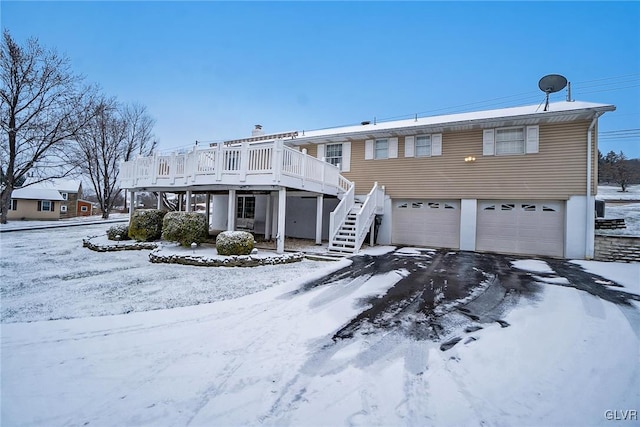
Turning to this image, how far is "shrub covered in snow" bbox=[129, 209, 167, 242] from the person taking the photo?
10625mm

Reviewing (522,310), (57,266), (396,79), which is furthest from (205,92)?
(522,310)

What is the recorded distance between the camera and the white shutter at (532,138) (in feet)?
33.3

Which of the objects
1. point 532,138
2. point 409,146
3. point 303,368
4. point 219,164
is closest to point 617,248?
point 532,138

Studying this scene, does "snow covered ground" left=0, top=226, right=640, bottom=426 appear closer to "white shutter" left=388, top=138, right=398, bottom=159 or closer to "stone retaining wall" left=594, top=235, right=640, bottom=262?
"stone retaining wall" left=594, top=235, right=640, bottom=262

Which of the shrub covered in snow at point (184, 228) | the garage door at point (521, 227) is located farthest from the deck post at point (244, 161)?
the garage door at point (521, 227)

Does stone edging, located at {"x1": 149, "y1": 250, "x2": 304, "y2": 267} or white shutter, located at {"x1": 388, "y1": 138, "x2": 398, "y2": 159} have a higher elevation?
white shutter, located at {"x1": 388, "y1": 138, "x2": 398, "y2": 159}

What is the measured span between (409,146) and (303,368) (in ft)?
36.5

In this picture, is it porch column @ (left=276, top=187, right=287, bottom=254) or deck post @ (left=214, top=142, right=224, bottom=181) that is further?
deck post @ (left=214, top=142, right=224, bottom=181)

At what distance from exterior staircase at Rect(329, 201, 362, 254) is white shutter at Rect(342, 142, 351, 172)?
3368 mm

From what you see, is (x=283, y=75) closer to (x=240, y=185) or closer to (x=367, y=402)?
(x=240, y=185)

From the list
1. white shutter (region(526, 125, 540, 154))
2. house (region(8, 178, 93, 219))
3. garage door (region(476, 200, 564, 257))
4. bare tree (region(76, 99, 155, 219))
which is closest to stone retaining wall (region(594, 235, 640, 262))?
garage door (region(476, 200, 564, 257))

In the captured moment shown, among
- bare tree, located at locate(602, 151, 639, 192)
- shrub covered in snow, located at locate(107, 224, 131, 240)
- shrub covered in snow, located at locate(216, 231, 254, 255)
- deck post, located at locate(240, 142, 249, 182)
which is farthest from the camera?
bare tree, located at locate(602, 151, 639, 192)

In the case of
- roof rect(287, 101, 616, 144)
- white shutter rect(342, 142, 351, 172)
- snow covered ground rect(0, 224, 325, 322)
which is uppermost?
roof rect(287, 101, 616, 144)

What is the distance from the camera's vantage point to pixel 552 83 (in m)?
10.4
